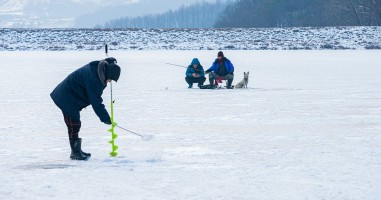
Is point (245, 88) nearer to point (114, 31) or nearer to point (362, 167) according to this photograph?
point (362, 167)

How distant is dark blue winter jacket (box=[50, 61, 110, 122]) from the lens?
21.1ft

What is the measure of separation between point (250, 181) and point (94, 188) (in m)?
1.47

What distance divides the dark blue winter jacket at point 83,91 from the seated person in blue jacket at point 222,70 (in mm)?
10199

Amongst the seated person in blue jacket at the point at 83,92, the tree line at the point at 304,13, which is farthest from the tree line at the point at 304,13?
the seated person in blue jacket at the point at 83,92

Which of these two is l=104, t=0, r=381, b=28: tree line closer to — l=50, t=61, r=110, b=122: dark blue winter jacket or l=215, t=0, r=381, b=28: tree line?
l=215, t=0, r=381, b=28: tree line

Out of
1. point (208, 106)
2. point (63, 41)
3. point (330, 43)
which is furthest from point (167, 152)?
point (63, 41)

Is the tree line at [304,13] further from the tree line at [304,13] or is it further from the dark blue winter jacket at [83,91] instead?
the dark blue winter jacket at [83,91]

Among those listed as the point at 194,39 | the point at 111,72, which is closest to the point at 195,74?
the point at 111,72

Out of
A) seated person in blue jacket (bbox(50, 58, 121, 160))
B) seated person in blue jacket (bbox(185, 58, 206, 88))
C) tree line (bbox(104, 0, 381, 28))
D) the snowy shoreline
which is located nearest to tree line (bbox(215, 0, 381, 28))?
tree line (bbox(104, 0, 381, 28))

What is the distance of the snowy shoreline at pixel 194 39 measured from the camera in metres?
50.6

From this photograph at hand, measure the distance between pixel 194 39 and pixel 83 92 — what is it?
47999 millimetres

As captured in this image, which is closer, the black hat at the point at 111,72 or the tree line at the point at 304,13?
the black hat at the point at 111,72

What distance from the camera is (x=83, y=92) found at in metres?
6.68

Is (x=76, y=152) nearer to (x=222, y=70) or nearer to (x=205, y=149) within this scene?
(x=205, y=149)
